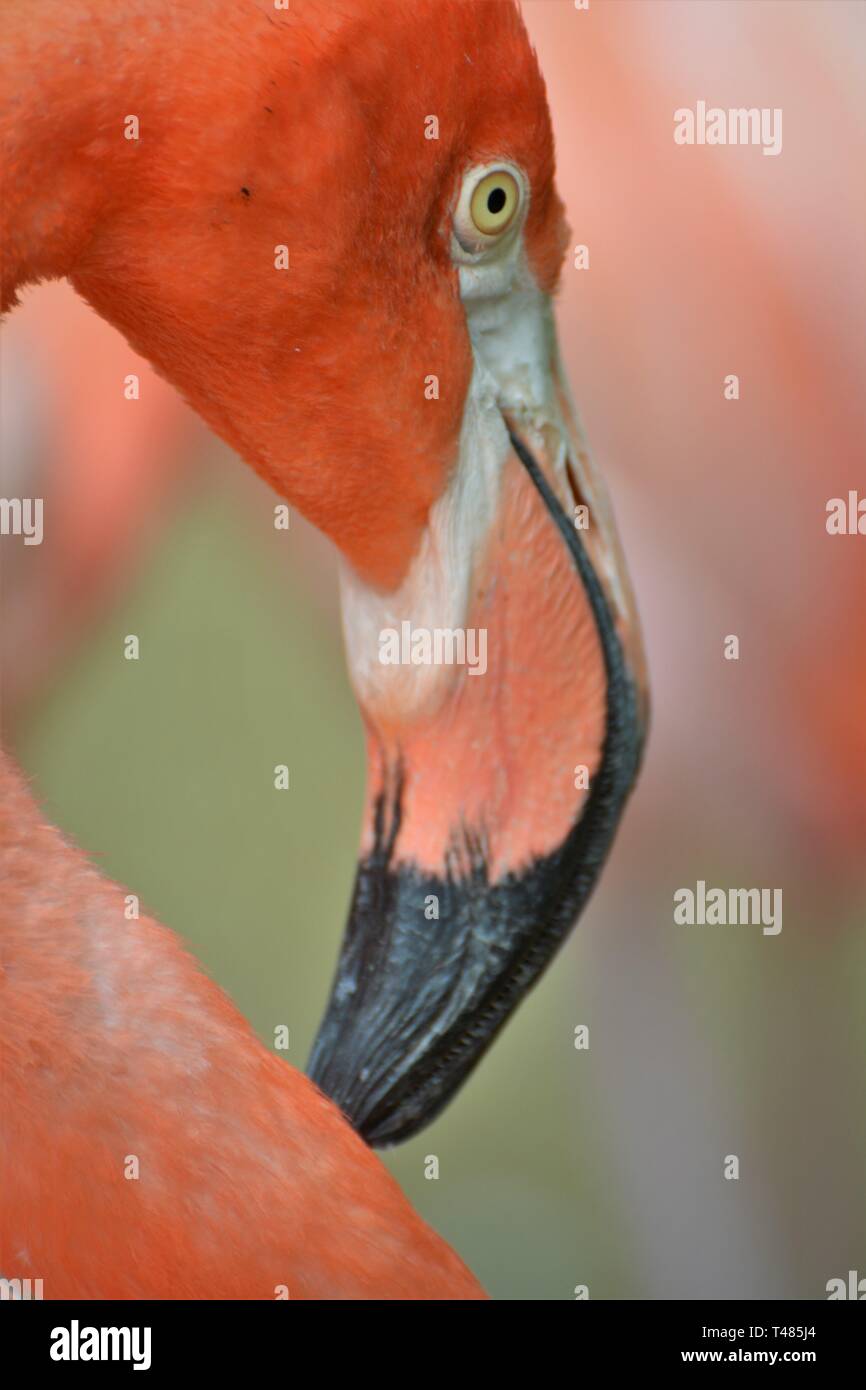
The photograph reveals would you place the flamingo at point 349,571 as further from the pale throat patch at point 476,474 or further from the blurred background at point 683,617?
the blurred background at point 683,617

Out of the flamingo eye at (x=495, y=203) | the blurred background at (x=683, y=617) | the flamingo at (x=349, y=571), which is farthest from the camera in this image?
the blurred background at (x=683, y=617)

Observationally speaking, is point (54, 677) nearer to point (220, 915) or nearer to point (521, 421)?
point (220, 915)

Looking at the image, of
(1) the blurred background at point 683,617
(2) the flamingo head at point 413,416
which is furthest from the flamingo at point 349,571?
(1) the blurred background at point 683,617

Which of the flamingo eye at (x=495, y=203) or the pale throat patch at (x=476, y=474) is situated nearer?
the flamingo eye at (x=495, y=203)

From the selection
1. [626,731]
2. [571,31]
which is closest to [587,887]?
[626,731]

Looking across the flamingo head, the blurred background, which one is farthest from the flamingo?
the blurred background

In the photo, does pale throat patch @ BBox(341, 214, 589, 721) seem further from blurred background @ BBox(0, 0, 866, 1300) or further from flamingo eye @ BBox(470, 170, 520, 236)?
blurred background @ BBox(0, 0, 866, 1300)

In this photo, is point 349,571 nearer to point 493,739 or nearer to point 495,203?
point 493,739
